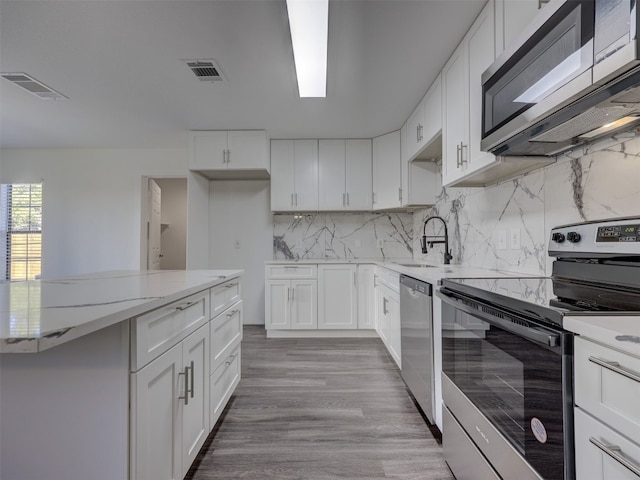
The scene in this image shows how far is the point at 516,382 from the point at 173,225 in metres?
6.57

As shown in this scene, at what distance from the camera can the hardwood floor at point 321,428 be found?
1.58 m

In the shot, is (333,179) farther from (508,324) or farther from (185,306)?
(508,324)

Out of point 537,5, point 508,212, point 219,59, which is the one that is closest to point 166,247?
point 219,59

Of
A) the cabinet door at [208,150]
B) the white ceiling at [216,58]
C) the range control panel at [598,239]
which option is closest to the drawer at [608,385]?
the range control panel at [598,239]

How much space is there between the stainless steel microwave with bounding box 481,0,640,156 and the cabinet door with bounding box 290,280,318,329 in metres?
2.57

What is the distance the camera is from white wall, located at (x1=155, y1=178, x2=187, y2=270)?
647 centimetres

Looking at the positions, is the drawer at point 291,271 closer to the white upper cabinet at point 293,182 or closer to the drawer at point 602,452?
the white upper cabinet at point 293,182

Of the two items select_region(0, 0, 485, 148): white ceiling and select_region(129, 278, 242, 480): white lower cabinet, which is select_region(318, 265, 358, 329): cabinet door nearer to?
select_region(0, 0, 485, 148): white ceiling

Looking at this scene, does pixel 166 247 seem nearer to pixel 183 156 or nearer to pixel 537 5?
pixel 183 156

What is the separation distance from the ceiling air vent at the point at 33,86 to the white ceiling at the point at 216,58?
8 centimetres

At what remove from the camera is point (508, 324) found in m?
1.03

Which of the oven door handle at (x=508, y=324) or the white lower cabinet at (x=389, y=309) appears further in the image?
the white lower cabinet at (x=389, y=309)

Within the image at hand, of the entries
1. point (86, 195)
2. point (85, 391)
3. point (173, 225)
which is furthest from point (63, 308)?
point (173, 225)

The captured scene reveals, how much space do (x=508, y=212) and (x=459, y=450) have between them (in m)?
1.37
